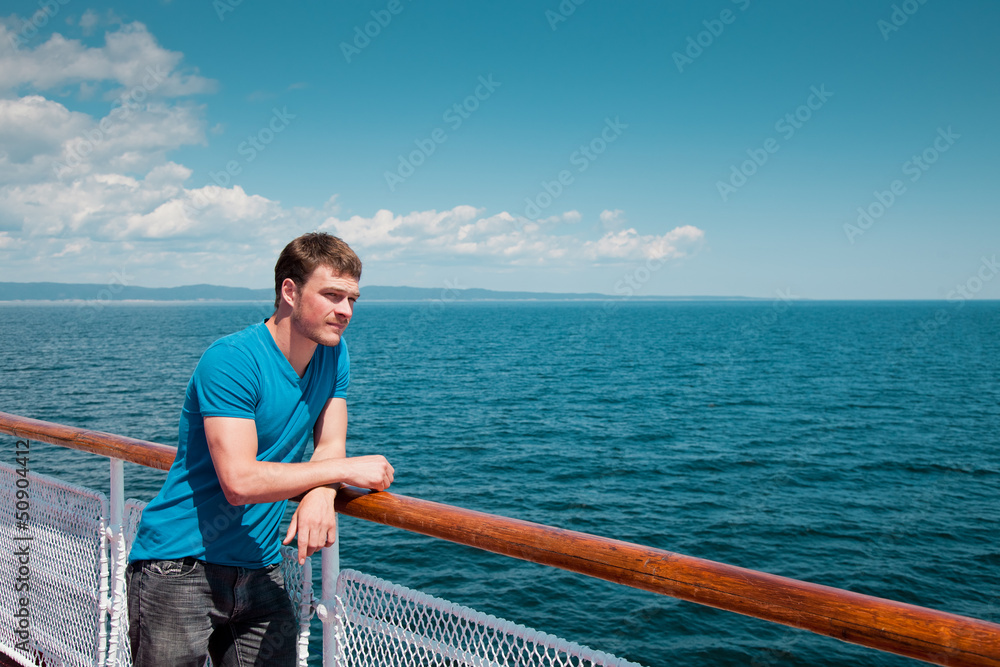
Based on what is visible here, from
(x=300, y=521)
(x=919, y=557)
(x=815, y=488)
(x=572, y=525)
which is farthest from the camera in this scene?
(x=815, y=488)

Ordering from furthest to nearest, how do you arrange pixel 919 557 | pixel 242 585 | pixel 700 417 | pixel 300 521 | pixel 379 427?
pixel 700 417 < pixel 379 427 < pixel 919 557 < pixel 242 585 < pixel 300 521

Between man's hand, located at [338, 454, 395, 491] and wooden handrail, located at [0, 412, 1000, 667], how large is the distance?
5 cm

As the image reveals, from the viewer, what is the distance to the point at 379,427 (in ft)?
85.3

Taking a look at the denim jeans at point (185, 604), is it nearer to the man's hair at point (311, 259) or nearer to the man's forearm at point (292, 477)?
the man's forearm at point (292, 477)

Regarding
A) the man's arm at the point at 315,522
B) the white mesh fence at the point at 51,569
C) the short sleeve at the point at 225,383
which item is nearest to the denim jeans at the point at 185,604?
the man's arm at the point at 315,522

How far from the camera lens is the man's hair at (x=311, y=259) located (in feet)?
6.42

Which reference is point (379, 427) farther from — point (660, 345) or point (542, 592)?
point (660, 345)

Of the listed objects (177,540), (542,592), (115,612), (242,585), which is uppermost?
(177,540)

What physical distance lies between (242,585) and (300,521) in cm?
37

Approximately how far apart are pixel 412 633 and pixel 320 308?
3.54 feet

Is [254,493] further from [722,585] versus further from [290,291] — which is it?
[722,585]

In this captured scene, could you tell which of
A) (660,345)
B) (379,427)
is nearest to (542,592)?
(379,427)

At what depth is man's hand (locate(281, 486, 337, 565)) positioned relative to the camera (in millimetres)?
1895

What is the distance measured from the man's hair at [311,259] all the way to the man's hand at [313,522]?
0.61 meters
